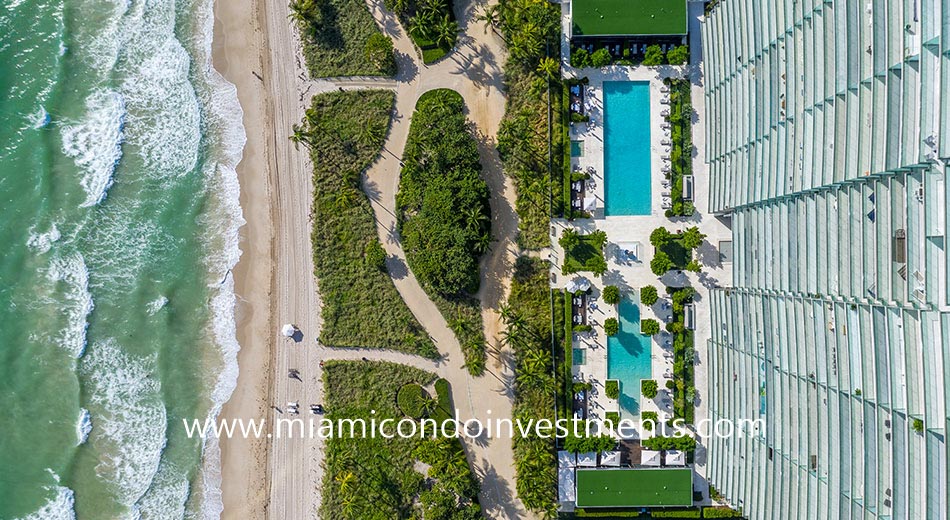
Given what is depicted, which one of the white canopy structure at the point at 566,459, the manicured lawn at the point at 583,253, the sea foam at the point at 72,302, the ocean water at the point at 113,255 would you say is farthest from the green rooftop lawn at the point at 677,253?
the sea foam at the point at 72,302

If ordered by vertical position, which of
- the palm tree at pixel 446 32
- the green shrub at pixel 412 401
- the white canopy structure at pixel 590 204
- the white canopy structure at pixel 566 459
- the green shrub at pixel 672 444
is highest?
the palm tree at pixel 446 32

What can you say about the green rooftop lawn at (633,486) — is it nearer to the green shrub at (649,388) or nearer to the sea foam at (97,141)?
the green shrub at (649,388)

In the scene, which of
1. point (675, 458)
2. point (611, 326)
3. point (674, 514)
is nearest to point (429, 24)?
point (611, 326)

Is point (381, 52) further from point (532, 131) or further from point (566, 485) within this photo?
point (566, 485)

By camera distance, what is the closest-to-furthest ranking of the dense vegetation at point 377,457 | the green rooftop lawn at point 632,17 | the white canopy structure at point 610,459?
the green rooftop lawn at point 632,17, the dense vegetation at point 377,457, the white canopy structure at point 610,459

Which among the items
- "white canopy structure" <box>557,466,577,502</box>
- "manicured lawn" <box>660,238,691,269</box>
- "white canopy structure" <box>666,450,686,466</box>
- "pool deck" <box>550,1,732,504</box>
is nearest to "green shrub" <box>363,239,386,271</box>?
"pool deck" <box>550,1,732,504</box>

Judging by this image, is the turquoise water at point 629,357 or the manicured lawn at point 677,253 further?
the turquoise water at point 629,357

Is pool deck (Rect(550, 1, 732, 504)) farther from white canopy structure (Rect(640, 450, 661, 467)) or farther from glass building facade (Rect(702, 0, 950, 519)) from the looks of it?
white canopy structure (Rect(640, 450, 661, 467))

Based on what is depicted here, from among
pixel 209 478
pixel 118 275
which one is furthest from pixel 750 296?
pixel 118 275
